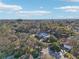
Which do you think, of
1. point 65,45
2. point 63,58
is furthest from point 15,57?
point 65,45

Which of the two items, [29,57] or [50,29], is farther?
[50,29]

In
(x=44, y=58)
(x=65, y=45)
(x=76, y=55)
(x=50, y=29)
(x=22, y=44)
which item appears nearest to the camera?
(x=44, y=58)

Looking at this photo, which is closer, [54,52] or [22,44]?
[54,52]

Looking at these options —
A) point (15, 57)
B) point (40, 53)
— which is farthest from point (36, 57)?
point (15, 57)

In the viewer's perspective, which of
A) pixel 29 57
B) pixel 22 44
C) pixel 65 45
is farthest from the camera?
pixel 65 45

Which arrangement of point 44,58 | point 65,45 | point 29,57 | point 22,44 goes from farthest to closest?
point 65,45 < point 22,44 < point 29,57 < point 44,58

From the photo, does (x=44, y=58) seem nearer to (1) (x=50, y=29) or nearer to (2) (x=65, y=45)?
(2) (x=65, y=45)

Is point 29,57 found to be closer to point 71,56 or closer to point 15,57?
point 15,57

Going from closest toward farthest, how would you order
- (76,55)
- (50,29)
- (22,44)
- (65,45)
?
(76,55)
(22,44)
(65,45)
(50,29)
